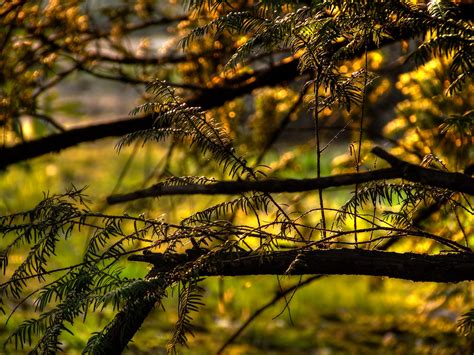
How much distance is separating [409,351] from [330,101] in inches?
113

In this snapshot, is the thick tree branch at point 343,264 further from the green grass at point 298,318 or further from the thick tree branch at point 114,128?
the green grass at point 298,318

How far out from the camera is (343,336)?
14.3 feet

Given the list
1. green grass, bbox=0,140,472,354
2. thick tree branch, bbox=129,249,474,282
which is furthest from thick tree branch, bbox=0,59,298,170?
thick tree branch, bbox=129,249,474,282

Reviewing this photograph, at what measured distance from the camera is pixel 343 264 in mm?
1389

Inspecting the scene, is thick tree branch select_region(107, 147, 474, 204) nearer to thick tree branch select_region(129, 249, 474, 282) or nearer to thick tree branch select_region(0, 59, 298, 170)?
thick tree branch select_region(129, 249, 474, 282)

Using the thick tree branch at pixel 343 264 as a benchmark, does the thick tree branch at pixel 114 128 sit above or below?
above

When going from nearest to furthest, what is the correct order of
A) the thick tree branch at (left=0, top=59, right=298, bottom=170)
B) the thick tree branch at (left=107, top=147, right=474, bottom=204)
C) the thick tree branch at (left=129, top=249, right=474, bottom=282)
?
1. the thick tree branch at (left=107, top=147, right=474, bottom=204)
2. the thick tree branch at (left=129, top=249, right=474, bottom=282)
3. the thick tree branch at (left=0, top=59, right=298, bottom=170)

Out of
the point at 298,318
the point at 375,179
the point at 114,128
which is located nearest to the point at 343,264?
the point at 375,179

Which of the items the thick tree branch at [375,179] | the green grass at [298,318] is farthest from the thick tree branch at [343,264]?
the green grass at [298,318]

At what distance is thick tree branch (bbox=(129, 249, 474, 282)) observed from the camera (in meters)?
1.36

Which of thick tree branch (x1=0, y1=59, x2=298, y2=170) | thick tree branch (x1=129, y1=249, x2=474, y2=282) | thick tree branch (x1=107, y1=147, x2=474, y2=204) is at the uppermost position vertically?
thick tree branch (x1=0, y1=59, x2=298, y2=170)

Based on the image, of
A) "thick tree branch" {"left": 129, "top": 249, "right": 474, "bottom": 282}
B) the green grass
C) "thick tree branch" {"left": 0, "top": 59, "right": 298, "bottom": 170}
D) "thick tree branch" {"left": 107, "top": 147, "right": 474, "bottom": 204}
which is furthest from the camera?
the green grass

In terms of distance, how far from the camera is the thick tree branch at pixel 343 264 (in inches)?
53.4

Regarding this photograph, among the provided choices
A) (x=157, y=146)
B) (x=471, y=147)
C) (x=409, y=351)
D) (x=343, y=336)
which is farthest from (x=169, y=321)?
(x=157, y=146)
